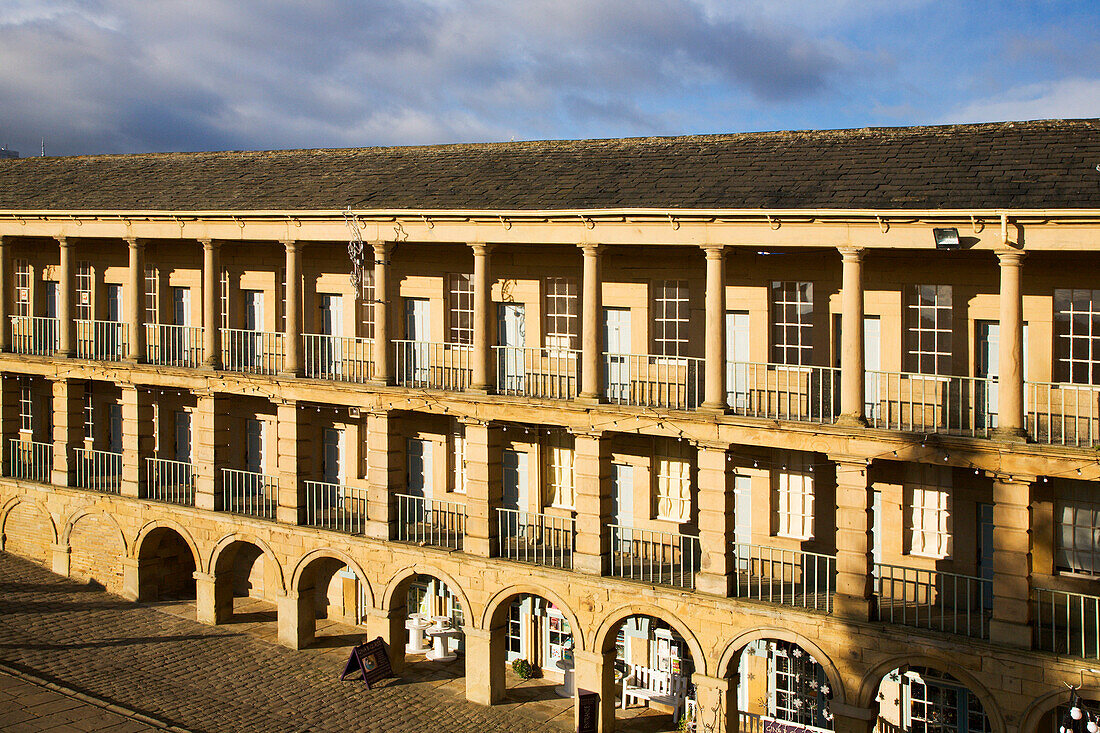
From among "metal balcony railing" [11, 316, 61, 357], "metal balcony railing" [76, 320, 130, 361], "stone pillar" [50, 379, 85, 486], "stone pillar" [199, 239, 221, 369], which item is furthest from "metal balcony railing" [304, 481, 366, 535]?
"metal balcony railing" [11, 316, 61, 357]

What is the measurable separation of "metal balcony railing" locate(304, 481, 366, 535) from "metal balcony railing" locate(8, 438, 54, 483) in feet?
29.0

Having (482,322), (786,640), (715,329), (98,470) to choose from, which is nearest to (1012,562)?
(786,640)

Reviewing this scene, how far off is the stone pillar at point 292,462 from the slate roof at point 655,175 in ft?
16.2

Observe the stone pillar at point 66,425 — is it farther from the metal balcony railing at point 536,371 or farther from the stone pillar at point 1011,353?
the stone pillar at point 1011,353

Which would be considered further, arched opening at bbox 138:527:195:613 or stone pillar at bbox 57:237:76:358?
stone pillar at bbox 57:237:76:358

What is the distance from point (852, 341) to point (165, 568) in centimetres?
1968

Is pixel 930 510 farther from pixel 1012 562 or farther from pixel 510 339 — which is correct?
pixel 510 339

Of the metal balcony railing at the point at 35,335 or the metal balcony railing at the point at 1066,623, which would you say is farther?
the metal balcony railing at the point at 35,335

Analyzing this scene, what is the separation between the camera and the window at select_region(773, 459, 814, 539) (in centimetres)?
2214

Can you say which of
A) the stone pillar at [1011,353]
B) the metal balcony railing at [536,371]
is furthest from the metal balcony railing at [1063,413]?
the metal balcony railing at [536,371]

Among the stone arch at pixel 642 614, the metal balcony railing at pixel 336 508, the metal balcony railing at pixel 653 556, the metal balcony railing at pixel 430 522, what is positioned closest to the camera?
the stone arch at pixel 642 614

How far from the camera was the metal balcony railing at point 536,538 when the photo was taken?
2330cm

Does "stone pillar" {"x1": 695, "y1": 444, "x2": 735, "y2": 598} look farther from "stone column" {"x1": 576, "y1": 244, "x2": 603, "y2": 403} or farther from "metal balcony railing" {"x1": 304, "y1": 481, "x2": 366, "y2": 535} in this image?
"metal balcony railing" {"x1": 304, "y1": 481, "x2": 366, "y2": 535}

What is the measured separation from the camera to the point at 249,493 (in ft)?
95.9
